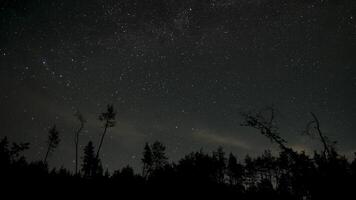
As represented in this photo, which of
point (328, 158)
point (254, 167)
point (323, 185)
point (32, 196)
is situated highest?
point (254, 167)

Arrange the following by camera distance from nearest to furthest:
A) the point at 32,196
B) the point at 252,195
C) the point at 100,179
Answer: the point at 32,196 < the point at 100,179 < the point at 252,195

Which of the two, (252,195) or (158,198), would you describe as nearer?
(158,198)

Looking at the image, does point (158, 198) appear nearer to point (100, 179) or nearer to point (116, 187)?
point (116, 187)

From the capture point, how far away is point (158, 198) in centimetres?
1830

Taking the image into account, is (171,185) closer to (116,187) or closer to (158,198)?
(158,198)

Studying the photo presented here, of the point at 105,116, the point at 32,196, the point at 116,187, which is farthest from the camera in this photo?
the point at 105,116

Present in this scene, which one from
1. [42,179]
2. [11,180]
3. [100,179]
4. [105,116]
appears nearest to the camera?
[11,180]

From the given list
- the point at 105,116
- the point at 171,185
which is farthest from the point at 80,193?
the point at 105,116

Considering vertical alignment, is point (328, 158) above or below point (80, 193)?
above

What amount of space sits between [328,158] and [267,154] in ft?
160

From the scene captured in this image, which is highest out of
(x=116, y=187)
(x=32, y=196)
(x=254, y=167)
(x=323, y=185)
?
(x=254, y=167)

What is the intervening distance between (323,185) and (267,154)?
50.3 m

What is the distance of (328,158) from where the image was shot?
23.2 m

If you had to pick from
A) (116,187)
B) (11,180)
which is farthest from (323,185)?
(11,180)
